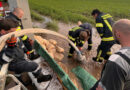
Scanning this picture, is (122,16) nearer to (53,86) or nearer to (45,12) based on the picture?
(45,12)

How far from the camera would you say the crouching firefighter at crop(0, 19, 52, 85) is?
5.55 feet

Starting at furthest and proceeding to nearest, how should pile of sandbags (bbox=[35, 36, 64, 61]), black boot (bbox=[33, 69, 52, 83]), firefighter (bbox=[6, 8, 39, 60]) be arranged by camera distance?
pile of sandbags (bbox=[35, 36, 64, 61])
firefighter (bbox=[6, 8, 39, 60])
black boot (bbox=[33, 69, 52, 83])

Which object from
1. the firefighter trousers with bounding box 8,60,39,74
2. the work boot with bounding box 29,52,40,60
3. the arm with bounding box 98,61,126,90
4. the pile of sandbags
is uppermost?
the arm with bounding box 98,61,126,90

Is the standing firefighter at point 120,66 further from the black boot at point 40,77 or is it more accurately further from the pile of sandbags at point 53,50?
the pile of sandbags at point 53,50

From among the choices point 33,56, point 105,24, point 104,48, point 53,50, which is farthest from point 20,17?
point 104,48

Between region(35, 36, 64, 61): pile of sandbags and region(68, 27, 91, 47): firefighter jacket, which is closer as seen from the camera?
region(68, 27, 91, 47): firefighter jacket

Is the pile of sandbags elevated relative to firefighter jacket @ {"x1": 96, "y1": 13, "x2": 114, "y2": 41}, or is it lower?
lower

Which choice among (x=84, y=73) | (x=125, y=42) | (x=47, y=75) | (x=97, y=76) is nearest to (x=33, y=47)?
(x=47, y=75)

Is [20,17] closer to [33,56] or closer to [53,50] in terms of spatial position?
[33,56]

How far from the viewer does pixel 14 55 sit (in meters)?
1.74

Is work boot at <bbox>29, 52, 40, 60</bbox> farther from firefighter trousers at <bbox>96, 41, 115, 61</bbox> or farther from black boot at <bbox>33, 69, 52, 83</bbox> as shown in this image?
firefighter trousers at <bbox>96, 41, 115, 61</bbox>

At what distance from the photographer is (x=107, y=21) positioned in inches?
117

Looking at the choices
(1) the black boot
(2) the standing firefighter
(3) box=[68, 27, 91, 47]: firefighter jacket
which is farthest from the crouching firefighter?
(3) box=[68, 27, 91, 47]: firefighter jacket

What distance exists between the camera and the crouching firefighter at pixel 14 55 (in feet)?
5.55
